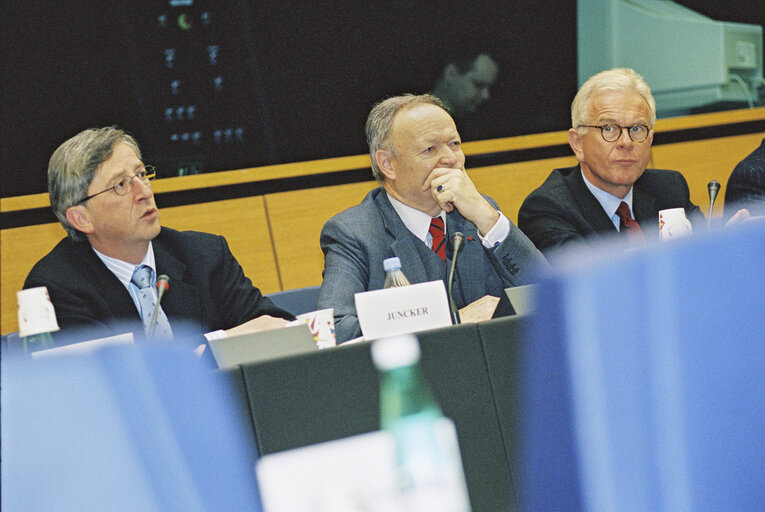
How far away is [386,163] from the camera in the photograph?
2357 millimetres

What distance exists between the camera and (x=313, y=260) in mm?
3400

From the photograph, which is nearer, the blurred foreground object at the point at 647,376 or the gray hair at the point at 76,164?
the blurred foreground object at the point at 647,376

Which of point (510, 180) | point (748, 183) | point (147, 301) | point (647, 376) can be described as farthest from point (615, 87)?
point (647, 376)

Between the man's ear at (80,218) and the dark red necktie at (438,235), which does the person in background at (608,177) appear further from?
the man's ear at (80,218)

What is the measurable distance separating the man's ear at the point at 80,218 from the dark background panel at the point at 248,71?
1105 millimetres

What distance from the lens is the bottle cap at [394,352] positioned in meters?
0.83

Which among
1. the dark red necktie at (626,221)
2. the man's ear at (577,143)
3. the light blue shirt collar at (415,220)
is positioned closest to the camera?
the light blue shirt collar at (415,220)

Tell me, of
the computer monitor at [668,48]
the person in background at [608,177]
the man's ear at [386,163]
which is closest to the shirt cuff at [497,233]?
the person in background at [608,177]

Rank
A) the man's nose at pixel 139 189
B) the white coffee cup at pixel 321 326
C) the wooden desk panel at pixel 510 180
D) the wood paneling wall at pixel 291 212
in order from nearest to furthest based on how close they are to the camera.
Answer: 1. the white coffee cup at pixel 321 326
2. the man's nose at pixel 139 189
3. the wood paneling wall at pixel 291 212
4. the wooden desk panel at pixel 510 180

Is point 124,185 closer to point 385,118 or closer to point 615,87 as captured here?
point 385,118

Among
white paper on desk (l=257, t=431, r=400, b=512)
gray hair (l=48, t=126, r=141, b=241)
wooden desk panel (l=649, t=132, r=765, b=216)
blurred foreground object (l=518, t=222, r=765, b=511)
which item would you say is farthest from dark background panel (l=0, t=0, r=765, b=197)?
blurred foreground object (l=518, t=222, r=765, b=511)

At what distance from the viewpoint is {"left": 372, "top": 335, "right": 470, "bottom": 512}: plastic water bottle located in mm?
758

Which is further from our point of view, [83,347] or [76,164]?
[76,164]

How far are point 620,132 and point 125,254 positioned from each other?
1.58 meters
